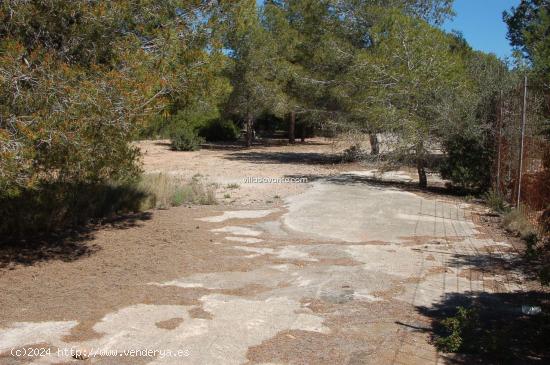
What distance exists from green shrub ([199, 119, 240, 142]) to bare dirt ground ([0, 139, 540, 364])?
2765cm

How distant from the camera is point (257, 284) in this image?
6125mm

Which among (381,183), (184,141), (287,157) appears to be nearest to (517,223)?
(381,183)

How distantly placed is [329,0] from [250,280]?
50.3 ft

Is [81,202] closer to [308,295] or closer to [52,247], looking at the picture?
[52,247]

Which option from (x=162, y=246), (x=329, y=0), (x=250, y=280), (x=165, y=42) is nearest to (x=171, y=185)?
(x=162, y=246)

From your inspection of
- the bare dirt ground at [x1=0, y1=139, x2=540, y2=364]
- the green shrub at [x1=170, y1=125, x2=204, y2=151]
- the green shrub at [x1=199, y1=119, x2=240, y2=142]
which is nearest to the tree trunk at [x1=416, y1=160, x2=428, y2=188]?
the bare dirt ground at [x1=0, y1=139, x2=540, y2=364]

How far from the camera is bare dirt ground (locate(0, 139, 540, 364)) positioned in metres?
4.45

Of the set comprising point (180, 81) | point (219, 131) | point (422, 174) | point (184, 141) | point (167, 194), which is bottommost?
point (167, 194)

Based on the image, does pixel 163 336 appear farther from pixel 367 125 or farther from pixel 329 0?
pixel 329 0

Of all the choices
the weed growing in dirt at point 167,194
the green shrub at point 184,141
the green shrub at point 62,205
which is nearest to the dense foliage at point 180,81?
the green shrub at point 62,205

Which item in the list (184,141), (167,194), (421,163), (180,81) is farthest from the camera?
(184,141)

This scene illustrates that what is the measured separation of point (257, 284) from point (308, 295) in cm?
67

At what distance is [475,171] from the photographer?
12.8 metres

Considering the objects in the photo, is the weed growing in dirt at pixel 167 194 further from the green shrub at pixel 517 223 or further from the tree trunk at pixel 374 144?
the green shrub at pixel 517 223
